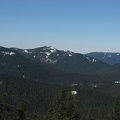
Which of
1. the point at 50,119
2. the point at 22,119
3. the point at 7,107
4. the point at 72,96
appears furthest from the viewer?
the point at 50,119

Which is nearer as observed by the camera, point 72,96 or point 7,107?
point 7,107

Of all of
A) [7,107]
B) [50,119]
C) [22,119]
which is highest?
[7,107]

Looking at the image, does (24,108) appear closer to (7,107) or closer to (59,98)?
(7,107)

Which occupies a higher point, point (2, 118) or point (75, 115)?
point (2, 118)

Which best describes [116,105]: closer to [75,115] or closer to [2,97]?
[75,115]

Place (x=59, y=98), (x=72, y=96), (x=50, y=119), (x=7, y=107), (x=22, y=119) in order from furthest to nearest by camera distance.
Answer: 1. (x=50, y=119)
2. (x=59, y=98)
3. (x=72, y=96)
4. (x=22, y=119)
5. (x=7, y=107)

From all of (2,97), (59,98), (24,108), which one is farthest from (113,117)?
(2,97)

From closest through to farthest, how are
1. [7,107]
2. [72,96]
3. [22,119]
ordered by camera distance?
[7,107] → [22,119] → [72,96]

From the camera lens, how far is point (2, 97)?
1022 inches

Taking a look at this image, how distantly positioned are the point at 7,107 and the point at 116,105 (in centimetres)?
2755

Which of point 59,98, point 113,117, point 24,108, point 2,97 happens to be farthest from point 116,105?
point 2,97

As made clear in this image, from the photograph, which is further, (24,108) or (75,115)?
(75,115)

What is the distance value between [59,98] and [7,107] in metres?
22.2

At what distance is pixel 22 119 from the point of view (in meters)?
34.1
